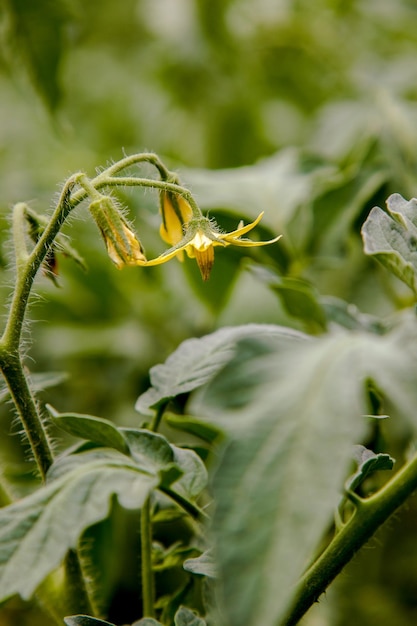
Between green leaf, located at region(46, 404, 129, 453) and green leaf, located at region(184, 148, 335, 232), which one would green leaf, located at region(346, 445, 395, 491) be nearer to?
green leaf, located at region(46, 404, 129, 453)

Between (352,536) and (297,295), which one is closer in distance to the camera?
(352,536)

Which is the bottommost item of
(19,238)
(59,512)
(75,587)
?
(75,587)

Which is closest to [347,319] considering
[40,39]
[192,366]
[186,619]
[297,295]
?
[297,295]

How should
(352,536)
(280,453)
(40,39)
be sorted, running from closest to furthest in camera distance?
Answer: (280,453) < (352,536) < (40,39)

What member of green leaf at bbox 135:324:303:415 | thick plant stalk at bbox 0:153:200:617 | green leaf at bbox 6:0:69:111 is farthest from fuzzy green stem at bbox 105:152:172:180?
green leaf at bbox 6:0:69:111

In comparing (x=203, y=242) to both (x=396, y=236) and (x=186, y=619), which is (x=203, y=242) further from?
(x=186, y=619)

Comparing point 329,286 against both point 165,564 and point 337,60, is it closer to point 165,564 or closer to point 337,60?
point 337,60

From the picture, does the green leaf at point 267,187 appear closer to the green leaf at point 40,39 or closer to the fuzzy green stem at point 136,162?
the green leaf at point 40,39
